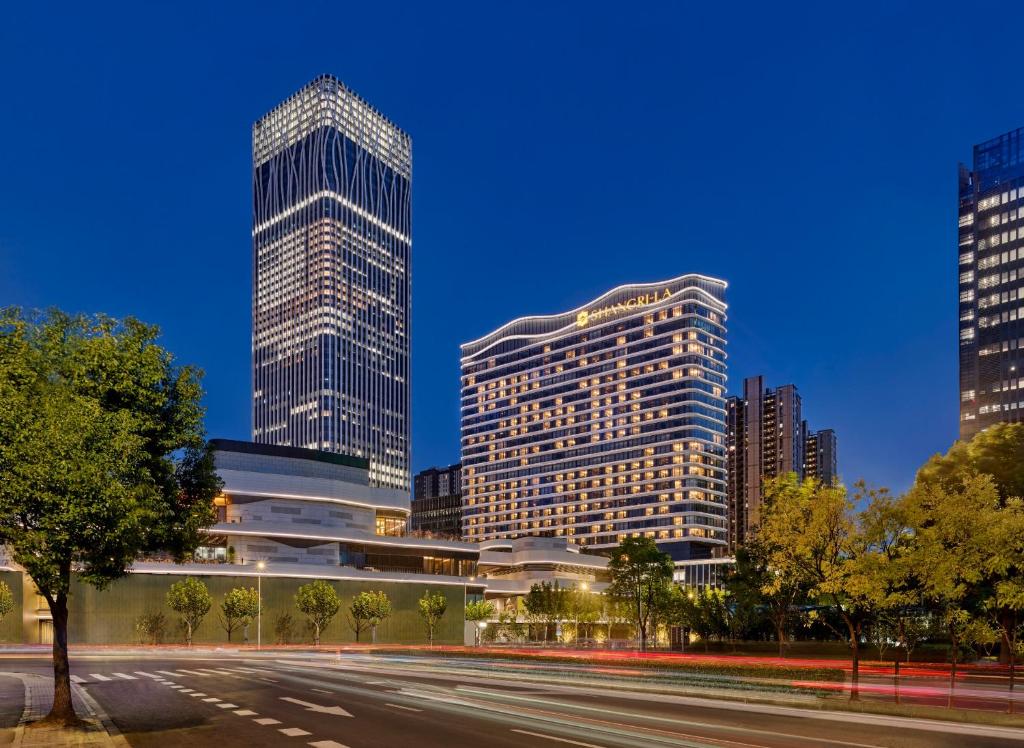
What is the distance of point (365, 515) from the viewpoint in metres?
111

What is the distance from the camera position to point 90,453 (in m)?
21.0

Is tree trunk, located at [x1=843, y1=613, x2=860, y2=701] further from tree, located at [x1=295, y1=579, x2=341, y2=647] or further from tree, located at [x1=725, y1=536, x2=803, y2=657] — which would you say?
tree, located at [x1=295, y1=579, x2=341, y2=647]

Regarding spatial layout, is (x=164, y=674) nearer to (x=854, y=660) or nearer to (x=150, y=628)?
(x=854, y=660)

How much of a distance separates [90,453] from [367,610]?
80041 millimetres

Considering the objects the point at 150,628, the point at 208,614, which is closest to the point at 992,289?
the point at 208,614

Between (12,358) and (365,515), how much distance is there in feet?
299

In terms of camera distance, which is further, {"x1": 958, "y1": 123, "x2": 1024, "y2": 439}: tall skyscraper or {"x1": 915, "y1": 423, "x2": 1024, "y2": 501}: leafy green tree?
{"x1": 958, "y1": 123, "x2": 1024, "y2": 439}: tall skyscraper

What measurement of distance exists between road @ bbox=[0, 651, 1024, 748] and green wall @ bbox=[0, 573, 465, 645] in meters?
47.4

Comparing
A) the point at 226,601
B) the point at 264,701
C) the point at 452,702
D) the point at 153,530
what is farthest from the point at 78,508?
the point at 226,601

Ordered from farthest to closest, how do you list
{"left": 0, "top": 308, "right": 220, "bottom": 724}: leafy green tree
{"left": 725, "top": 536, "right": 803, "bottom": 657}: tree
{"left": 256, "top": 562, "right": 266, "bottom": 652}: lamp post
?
{"left": 256, "top": 562, "right": 266, "bottom": 652}: lamp post, {"left": 725, "top": 536, "right": 803, "bottom": 657}: tree, {"left": 0, "top": 308, "right": 220, "bottom": 724}: leafy green tree

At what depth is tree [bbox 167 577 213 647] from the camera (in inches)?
3342

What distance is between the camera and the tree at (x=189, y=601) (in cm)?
8488

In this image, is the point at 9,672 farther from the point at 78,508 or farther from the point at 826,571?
the point at 826,571

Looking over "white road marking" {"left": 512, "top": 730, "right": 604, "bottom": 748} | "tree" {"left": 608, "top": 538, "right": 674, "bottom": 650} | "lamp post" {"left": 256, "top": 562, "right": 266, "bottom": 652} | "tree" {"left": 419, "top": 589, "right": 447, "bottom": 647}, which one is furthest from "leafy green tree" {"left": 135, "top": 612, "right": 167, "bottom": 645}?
"white road marking" {"left": 512, "top": 730, "right": 604, "bottom": 748}
